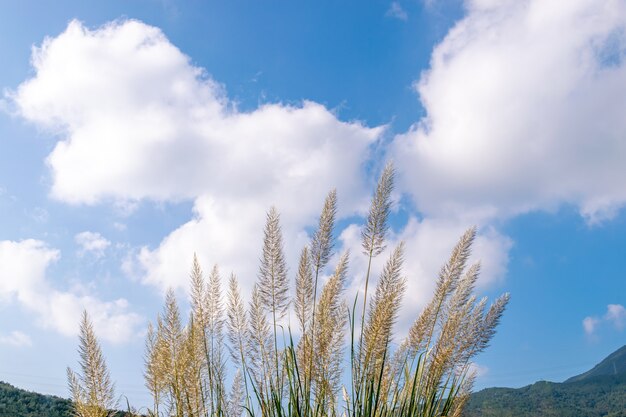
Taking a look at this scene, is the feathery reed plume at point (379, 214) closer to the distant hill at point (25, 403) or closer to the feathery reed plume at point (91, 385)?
the feathery reed plume at point (91, 385)

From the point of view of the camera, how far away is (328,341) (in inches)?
150

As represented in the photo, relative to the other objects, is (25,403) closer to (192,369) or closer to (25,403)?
(25,403)

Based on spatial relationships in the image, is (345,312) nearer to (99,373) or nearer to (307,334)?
(307,334)

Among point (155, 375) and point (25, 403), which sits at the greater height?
point (25, 403)

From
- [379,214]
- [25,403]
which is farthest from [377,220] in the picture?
[25,403]

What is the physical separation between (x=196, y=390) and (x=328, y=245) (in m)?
1.27

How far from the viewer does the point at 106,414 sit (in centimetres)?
353

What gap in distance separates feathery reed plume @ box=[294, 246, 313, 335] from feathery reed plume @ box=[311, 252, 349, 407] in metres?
0.12

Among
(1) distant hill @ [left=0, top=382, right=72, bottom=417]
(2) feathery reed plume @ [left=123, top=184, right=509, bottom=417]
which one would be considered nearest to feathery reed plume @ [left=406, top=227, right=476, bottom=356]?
(2) feathery reed plume @ [left=123, top=184, right=509, bottom=417]

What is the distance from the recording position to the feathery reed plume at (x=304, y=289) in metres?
3.96

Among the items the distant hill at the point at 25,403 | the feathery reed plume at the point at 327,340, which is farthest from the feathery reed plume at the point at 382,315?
the distant hill at the point at 25,403

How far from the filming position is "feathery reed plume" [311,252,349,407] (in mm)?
3775

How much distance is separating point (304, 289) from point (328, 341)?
387 mm

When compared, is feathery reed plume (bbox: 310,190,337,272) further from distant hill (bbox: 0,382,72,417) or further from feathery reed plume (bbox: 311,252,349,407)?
distant hill (bbox: 0,382,72,417)
